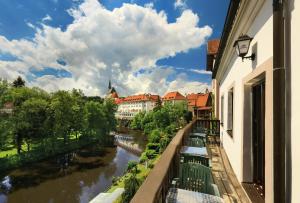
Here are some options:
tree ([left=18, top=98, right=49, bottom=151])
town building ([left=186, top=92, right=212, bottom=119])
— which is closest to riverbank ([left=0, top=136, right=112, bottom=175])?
tree ([left=18, top=98, right=49, bottom=151])

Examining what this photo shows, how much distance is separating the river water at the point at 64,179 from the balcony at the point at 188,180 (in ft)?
47.2

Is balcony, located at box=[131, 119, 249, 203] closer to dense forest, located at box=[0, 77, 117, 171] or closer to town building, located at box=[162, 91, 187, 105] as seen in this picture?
dense forest, located at box=[0, 77, 117, 171]

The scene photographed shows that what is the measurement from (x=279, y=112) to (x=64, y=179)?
22.5 meters

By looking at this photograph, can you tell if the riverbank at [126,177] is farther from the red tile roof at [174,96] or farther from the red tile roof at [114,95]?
the red tile roof at [114,95]

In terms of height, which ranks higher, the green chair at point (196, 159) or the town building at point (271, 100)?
the town building at point (271, 100)

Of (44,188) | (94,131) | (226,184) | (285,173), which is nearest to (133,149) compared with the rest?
(94,131)

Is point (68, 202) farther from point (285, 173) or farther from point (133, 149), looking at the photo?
point (133, 149)

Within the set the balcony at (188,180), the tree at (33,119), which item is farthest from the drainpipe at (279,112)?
the tree at (33,119)

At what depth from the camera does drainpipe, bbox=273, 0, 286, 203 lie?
2051 millimetres

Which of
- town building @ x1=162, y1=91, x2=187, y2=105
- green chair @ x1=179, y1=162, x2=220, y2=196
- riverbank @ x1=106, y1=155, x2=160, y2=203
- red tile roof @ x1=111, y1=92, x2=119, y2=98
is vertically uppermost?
red tile roof @ x1=111, y1=92, x2=119, y2=98

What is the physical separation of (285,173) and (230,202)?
1.80 m
